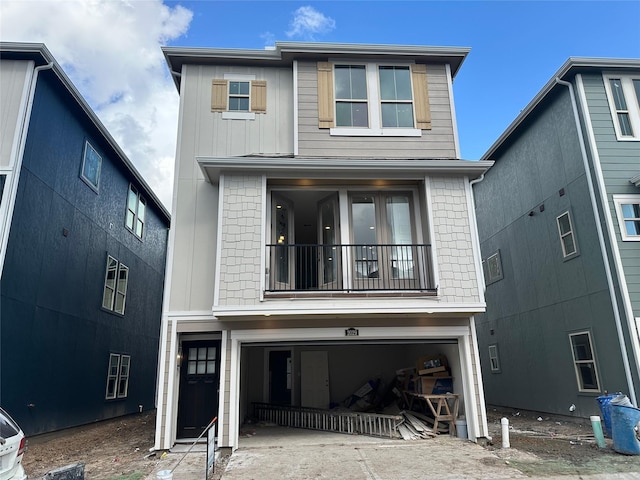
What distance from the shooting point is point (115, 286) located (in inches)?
555

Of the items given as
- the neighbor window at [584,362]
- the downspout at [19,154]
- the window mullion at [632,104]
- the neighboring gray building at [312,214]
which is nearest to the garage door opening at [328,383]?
the neighboring gray building at [312,214]

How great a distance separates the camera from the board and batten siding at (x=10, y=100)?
8.87m

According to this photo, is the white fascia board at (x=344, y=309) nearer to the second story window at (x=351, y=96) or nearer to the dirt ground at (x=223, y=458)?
the dirt ground at (x=223, y=458)

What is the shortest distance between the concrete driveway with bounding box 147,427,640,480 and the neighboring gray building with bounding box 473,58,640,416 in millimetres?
4495

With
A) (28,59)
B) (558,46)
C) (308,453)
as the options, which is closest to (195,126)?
(28,59)

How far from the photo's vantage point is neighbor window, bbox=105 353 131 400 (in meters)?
13.5

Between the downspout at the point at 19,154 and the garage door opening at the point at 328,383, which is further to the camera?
the garage door opening at the point at 328,383

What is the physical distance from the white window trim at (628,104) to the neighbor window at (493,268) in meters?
5.83

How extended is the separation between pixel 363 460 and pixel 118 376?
1034 centimetres

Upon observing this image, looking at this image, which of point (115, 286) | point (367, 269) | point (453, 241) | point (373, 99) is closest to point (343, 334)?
point (367, 269)

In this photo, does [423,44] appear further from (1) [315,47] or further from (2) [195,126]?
(2) [195,126]

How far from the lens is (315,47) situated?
970 centimetres

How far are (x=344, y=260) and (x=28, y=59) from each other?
8230mm

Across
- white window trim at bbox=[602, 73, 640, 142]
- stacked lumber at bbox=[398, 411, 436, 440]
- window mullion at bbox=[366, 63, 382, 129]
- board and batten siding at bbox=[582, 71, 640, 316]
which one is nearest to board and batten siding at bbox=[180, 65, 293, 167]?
window mullion at bbox=[366, 63, 382, 129]
